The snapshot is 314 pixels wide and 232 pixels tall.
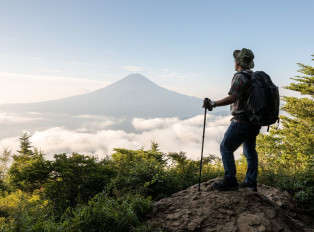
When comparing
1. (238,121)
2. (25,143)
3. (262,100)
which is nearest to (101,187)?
(238,121)

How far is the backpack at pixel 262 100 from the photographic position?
3.32 m

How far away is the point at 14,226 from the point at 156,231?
172 cm

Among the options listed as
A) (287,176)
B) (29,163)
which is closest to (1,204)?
(29,163)

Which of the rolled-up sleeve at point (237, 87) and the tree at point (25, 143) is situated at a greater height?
the rolled-up sleeve at point (237, 87)

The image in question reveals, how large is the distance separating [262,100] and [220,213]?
5.49ft

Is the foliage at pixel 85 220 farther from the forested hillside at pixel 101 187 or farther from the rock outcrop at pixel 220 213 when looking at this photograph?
the rock outcrop at pixel 220 213

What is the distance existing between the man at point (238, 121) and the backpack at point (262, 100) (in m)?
0.11

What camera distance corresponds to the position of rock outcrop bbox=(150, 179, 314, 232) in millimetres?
3150

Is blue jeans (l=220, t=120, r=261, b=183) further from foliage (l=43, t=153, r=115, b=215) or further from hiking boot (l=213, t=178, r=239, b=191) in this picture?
foliage (l=43, t=153, r=115, b=215)

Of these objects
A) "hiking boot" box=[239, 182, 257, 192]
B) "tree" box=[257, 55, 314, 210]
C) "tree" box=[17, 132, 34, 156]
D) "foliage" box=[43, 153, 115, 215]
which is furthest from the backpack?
"tree" box=[17, 132, 34, 156]

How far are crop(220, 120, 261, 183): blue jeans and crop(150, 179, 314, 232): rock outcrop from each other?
35 centimetres

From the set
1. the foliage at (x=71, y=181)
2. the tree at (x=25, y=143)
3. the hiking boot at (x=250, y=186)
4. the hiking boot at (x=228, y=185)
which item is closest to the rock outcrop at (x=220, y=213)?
the hiking boot at (x=228, y=185)

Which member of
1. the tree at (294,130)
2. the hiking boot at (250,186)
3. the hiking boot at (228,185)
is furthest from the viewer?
the tree at (294,130)

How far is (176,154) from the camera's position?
6.20m
